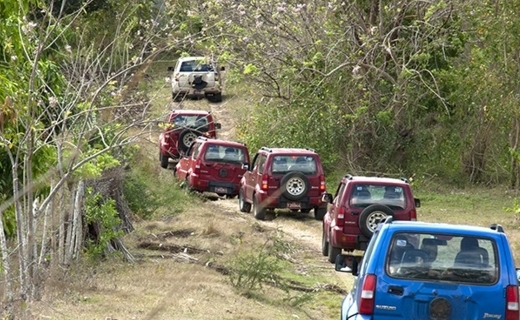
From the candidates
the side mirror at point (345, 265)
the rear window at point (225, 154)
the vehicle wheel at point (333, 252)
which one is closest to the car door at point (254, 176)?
the rear window at point (225, 154)

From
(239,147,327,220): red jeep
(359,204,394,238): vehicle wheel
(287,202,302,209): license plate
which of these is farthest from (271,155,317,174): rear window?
(359,204,394,238): vehicle wheel

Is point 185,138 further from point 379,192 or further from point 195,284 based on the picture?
point 195,284

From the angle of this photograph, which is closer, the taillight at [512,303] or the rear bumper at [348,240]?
the taillight at [512,303]

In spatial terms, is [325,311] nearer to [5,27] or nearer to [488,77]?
[5,27]

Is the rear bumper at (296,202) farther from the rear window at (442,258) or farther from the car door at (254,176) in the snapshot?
the rear window at (442,258)

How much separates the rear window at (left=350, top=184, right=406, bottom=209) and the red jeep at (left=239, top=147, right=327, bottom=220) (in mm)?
5009

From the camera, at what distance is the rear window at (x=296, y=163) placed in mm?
24633

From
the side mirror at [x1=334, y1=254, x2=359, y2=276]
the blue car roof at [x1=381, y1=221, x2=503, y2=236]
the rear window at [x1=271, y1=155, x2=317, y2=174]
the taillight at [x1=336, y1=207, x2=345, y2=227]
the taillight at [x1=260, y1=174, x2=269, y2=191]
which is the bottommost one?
the taillight at [x1=260, y1=174, x2=269, y2=191]

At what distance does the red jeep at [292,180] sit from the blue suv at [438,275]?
538 inches

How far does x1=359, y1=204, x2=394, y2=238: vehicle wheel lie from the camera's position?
1800 cm

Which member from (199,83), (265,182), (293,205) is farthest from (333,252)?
(199,83)

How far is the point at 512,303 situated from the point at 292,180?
568 inches

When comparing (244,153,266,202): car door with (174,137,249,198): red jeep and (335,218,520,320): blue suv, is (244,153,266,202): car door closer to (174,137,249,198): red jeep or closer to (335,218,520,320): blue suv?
(174,137,249,198): red jeep

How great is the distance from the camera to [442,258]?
9.99 m
